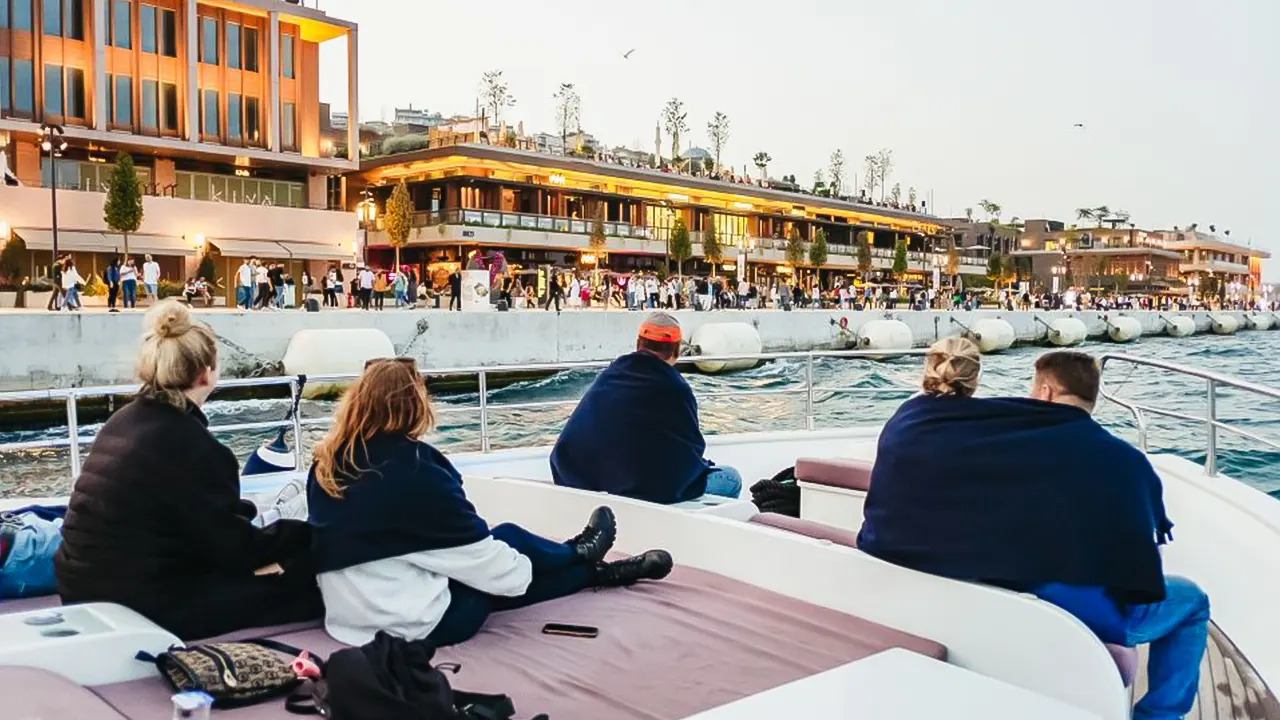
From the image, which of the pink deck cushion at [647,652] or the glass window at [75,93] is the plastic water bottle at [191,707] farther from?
the glass window at [75,93]

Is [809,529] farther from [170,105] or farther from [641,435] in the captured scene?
[170,105]

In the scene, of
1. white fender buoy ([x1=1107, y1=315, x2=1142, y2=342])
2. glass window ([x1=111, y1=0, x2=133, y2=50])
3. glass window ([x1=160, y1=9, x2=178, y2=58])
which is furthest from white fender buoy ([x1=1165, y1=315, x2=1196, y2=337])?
glass window ([x1=111, y1=0, x2=133, y2=50])

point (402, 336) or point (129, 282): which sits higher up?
point (129, 282)

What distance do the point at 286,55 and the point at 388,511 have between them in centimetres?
4230

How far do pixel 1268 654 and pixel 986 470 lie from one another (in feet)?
4.55

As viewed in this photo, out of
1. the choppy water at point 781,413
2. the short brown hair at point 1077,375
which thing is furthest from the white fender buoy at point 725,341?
the short brown hair at point 1077,375

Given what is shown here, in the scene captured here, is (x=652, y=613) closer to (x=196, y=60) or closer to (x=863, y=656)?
(x=863, y=656)

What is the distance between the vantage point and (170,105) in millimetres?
37594

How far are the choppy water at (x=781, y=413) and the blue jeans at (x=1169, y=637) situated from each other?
4250 millimetres

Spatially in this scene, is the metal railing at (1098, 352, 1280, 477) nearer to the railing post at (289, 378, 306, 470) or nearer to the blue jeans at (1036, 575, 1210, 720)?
the blue jeans at (1036, 575, 1210, 720)

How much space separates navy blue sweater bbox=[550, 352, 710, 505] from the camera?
4398 millimetres

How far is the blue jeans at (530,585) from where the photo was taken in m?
3.10

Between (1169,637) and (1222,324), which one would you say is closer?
(1169,637)

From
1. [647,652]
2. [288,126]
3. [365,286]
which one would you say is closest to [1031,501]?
[647,652]
